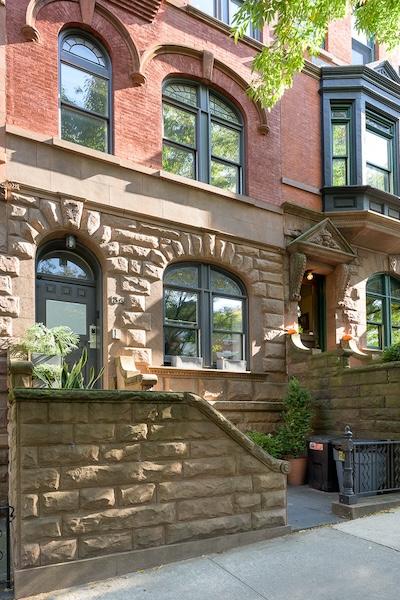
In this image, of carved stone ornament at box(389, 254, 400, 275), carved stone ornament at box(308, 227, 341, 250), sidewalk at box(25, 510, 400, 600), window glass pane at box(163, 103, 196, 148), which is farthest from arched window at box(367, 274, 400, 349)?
sidewalk at box(25, 510, 400, 600)

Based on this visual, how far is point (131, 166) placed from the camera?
33.6 ft

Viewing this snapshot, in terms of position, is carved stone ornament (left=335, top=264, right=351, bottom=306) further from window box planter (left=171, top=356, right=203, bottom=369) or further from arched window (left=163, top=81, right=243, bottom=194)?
window box planter (left=171, top=356, right=203, bottom=369)

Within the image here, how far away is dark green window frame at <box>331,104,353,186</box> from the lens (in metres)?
13.9

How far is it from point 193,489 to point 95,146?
700 centimetres

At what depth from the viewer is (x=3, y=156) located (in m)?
8.80

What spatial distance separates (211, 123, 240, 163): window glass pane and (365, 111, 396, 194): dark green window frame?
13.1 feet

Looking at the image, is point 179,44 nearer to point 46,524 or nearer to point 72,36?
point 72,36

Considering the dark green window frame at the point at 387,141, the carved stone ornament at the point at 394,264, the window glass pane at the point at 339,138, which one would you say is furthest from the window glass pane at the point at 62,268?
the carved stone ornament at the point at 394,264

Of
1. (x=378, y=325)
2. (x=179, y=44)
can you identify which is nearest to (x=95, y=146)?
(x=179, y=44)

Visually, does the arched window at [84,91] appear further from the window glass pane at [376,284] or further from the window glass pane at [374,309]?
the window glass pane at [374,309]

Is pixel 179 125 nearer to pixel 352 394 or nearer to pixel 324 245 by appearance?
pixel 324 245

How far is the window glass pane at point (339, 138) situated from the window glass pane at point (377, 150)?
735mm

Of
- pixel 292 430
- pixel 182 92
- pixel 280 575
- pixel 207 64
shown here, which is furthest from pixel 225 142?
pixel 280 575

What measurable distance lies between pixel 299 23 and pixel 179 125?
11.5ft
